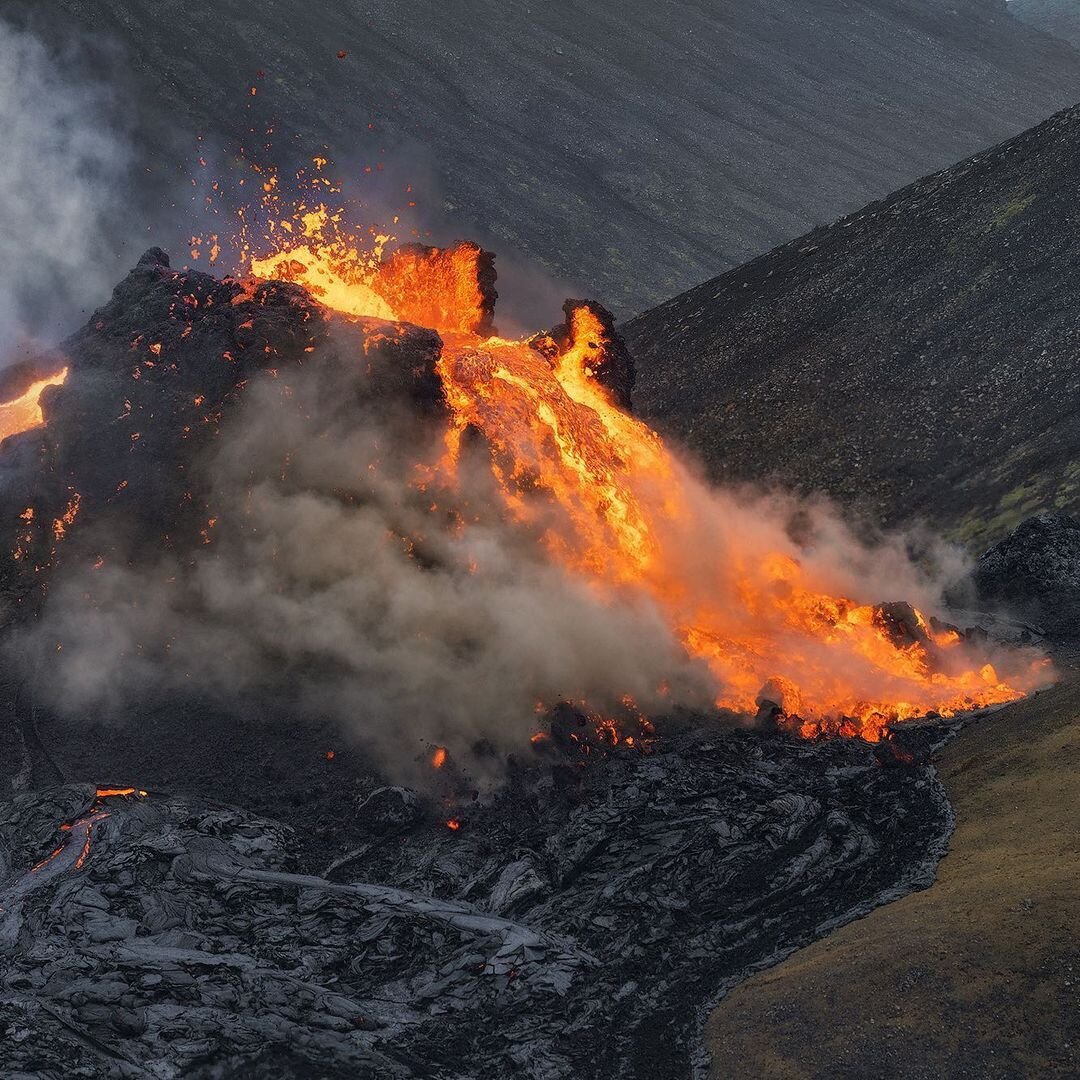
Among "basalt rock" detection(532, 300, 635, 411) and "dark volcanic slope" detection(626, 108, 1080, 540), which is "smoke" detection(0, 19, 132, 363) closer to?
"dark volcanic slope" detection(626, 108, 1080, 540)

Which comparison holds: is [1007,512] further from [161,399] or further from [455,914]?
[455,914]

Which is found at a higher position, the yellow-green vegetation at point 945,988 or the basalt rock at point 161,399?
the basalt rock at point 161,399

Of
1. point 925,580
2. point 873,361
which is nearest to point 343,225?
point 873,361

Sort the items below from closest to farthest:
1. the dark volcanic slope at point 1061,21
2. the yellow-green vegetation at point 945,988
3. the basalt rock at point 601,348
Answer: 1. the yellow-green vegetation at point 945,988
2. the basalt rock at point 601,348
3. the dark volcanic slope at point 1061,21

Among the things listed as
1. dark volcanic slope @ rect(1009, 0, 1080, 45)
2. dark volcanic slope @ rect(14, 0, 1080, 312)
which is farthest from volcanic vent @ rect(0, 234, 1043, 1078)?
dark volcanic slope @ rect(1009, 0, 1080, 45)

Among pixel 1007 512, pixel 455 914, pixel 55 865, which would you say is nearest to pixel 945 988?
pixel 455 914

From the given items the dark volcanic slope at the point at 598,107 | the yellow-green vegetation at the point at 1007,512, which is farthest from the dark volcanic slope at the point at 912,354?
the dark volcanic slope at the point at 598,107

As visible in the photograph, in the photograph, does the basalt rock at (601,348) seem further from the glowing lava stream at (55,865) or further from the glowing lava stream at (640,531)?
the glowing lava stream at (55,865)
